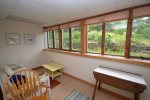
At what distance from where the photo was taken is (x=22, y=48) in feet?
10.6

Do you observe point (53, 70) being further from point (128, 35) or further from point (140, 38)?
point (140, 38)

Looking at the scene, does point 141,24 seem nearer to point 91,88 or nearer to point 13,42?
point 91,88

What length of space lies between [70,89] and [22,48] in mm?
2618

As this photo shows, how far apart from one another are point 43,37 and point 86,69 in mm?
2850

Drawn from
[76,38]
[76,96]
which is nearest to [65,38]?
[76,38]

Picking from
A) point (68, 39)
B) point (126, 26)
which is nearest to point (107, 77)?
point (126, 26)

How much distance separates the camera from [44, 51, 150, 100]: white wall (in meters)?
1.58

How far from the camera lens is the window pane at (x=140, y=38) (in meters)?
1.64

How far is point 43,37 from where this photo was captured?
3.99 metres

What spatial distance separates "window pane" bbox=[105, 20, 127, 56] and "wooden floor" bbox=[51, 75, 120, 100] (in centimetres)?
114

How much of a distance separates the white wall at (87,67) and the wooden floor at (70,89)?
197 millimetres

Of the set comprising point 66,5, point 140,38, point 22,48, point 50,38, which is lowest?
point 22,48

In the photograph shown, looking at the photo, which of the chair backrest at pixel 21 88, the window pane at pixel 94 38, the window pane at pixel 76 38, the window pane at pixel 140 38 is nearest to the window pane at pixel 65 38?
the window pane at pixel 76 38

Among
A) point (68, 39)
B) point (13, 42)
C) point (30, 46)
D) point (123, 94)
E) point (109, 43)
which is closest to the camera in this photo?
point (123, 94)
